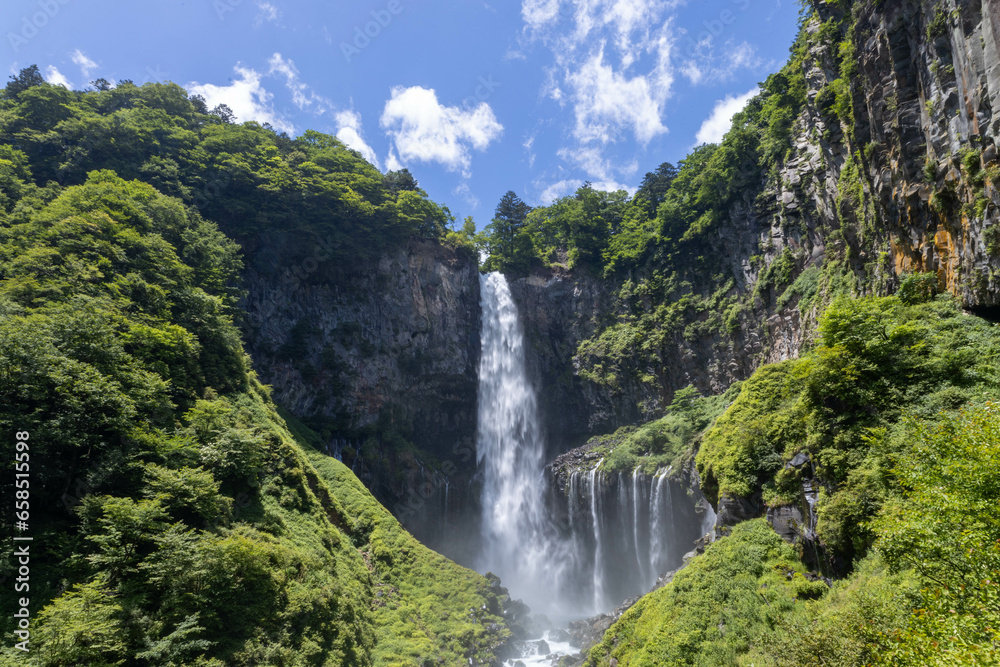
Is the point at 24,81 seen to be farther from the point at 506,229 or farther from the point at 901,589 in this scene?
the point at 901,589

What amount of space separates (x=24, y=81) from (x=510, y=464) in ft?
151

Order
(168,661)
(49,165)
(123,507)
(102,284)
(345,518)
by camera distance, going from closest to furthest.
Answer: (168,661) → (123,507) → (102,284) → (345,518) → (49,165)

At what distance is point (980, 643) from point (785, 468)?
7844 mm

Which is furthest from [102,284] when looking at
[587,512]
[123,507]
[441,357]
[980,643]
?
[587,512]

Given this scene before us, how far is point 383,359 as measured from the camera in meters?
37.3

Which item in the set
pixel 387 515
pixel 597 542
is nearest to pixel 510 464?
pixel 597 542

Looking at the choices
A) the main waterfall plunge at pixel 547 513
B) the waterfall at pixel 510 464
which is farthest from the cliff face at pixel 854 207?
the main waterfall plunge at pixel 547 513

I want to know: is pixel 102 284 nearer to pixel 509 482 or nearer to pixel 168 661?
pixel 168 661

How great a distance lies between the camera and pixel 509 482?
3791 cm

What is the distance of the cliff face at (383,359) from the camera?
1307 inches

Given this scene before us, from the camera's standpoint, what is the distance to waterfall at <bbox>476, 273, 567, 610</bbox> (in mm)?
33781

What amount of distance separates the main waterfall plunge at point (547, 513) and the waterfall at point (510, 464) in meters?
0.08

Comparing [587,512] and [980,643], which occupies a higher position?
[980,643]

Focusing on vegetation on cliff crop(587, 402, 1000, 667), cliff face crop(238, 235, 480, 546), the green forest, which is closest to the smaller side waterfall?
the green forest
